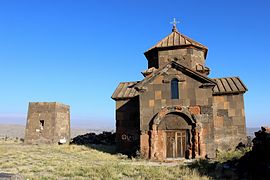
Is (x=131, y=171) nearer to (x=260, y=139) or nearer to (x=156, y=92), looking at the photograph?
(x=260, y=139)

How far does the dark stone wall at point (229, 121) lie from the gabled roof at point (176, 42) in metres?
3.41

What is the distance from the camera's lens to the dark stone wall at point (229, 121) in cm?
1487

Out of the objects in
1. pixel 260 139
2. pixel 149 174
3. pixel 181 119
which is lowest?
pixel 149 174

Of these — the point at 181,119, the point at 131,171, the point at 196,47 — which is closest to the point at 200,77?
the point at 181,119

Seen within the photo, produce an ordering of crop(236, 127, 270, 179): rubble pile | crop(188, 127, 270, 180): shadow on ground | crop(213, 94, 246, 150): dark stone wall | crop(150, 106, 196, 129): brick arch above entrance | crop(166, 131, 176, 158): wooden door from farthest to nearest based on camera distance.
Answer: crop(213, 94, 246, 150): dark stone wall
crop(150, 106, 196, 129): brick arch above entrance
crop(166, 131, 176, 158): wooden door
crop(188, 127, 270, 180): shadow on ground
crop(236, 127, 270, 179): rubble pile

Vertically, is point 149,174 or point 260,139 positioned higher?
point 260,139

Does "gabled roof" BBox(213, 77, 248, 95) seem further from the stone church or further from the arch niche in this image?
the arch niche

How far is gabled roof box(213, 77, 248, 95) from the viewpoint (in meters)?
15.1

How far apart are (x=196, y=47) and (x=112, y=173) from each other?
1003 cm

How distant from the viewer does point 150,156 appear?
43.5 feet

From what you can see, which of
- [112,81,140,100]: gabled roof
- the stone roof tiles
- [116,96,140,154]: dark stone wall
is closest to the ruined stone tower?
[112,81,140,100]: gabled roof

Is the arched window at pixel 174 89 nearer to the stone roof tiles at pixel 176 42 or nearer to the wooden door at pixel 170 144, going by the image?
the wooden door at pixel 170 144

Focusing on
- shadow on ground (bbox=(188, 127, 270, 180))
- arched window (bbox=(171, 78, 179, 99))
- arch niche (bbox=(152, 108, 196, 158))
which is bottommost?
shadow on ground (bbox=(188, 127, 270, 180))

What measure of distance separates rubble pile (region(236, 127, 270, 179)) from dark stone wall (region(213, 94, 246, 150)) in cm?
508
